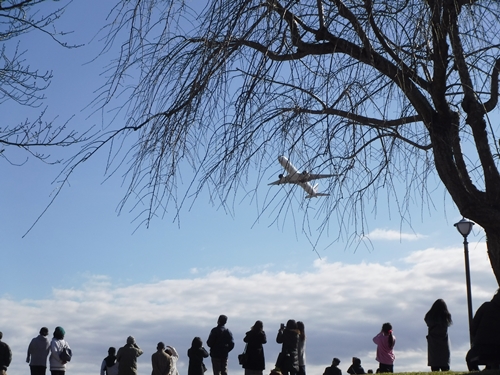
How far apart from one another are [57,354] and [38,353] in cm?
34

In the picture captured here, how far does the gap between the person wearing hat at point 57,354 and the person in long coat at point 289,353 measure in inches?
162

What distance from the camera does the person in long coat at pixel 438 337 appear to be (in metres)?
12.1

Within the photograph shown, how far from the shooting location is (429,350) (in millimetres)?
12531

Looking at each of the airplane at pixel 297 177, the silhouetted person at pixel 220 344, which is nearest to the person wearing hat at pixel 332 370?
the silhouetted person at pixel 220 344

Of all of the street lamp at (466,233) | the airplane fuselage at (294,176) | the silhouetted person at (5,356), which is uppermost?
the street lamp at (466,233)

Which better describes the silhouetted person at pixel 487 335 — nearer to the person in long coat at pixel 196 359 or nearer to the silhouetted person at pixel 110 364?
the person in long coat at pixel 196 359

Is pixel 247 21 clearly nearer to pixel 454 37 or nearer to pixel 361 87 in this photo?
pixel 361 87

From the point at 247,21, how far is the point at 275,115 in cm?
90

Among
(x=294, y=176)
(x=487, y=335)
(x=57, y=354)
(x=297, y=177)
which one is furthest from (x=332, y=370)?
(x=297, y=177)

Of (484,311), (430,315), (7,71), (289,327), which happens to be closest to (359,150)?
(484,311)

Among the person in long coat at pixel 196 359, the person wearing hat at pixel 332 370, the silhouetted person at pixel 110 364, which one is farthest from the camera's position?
the silhouetted person at pixel 110 364

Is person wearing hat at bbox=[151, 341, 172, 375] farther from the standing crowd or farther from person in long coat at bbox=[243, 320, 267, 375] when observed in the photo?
person in long coat at bbox=[243, 320, 267, 375]

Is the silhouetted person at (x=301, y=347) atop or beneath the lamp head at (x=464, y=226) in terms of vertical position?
beneath

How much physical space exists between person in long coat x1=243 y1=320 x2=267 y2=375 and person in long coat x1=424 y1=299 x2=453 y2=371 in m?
3.23
